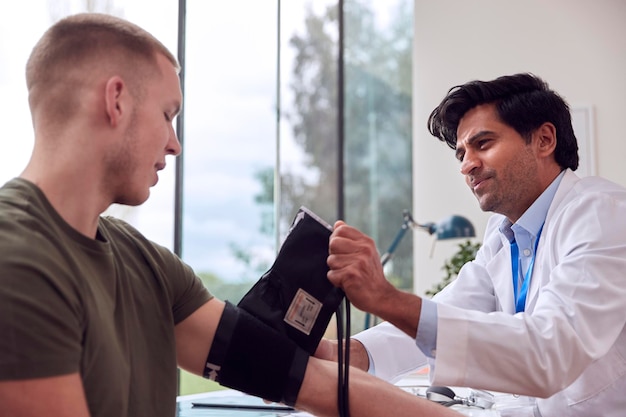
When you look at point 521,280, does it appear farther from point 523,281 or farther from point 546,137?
point 546,137

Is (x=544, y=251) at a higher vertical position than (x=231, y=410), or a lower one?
higher

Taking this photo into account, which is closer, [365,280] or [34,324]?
[34,324]

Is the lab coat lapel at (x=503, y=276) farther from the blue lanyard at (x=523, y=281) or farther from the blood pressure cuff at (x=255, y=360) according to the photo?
the blood pressure cuff at (x=255, y=360)

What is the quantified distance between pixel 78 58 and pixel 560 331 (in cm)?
101

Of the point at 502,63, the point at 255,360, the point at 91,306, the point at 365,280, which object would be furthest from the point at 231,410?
the point at 502,63

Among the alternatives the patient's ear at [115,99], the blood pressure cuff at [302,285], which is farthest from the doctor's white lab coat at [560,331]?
the patient's ear at [115,99]

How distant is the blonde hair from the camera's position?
117 centimetres

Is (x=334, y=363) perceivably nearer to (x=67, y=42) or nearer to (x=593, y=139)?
(x=67, y=42)

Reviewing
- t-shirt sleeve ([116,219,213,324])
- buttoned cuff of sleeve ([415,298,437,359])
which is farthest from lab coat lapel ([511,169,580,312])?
t-shirt sleeve ([116,219,213,324])

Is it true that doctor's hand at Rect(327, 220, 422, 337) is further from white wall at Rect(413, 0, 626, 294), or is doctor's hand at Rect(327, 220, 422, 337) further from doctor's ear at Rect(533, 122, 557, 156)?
white wall at Rect(413, 0, 626, 294)

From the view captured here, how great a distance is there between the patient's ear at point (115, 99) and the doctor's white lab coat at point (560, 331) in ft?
2.28

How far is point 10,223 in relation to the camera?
1007 mm

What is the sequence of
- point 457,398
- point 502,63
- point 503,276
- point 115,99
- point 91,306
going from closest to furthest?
point 91,306, point 115,99, point 457,398, point 503,276, point 502,63

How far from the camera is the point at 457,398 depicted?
181 cm
